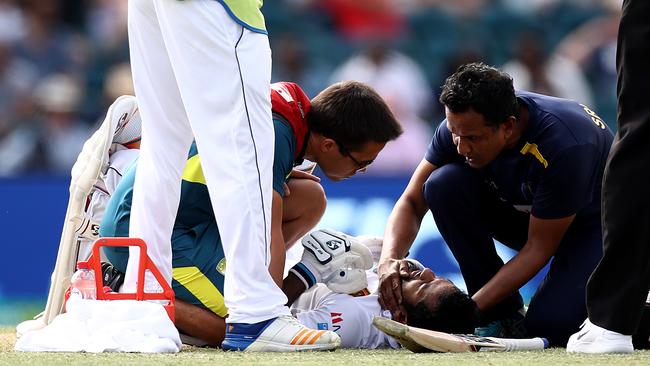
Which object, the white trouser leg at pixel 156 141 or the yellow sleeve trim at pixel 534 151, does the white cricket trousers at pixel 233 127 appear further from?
the yellow sleeve trim at pixel 534 151

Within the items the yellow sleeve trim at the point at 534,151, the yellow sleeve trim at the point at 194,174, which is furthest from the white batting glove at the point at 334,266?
the yellow sleeve trim at the point at 534,151

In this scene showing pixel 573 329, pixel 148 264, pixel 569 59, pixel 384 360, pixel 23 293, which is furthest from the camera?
pixel 569 59

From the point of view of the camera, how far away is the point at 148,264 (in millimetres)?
3852

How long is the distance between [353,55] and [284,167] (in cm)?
548

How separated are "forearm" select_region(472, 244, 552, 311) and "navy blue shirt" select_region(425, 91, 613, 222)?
0.16 m

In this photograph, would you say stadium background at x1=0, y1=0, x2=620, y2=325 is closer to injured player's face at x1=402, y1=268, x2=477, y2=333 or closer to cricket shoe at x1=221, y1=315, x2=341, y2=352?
injured player's face at x1=402, y1=268, x2=477, y2=333

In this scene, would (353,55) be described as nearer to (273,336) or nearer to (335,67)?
(335,67)

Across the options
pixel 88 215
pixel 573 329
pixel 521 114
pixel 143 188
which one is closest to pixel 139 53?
pixel 143 188

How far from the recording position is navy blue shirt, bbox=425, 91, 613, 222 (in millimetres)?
4254

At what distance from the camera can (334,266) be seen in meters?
4.46

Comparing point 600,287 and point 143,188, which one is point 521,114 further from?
point 143,188

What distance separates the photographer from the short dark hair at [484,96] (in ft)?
14.1

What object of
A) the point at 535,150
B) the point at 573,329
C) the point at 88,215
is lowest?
the point at 573,329

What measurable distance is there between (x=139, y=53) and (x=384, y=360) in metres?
1.38
